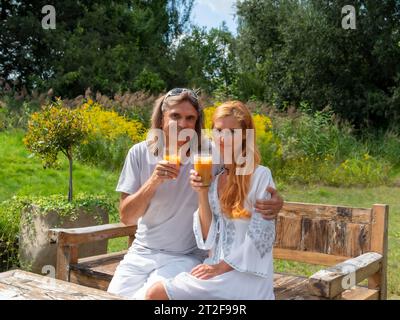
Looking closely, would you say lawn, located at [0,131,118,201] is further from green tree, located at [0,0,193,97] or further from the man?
green tree, located at [0,0,193,97]

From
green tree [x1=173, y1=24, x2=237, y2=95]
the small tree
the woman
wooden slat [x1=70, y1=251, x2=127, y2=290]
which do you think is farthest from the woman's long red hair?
green tree [x1=173, y1=24, x2=237, y2=95]

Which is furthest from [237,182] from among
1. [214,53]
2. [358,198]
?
[214,53]

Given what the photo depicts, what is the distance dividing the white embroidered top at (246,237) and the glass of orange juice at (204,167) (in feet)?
0.34

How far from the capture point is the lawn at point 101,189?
219 inches

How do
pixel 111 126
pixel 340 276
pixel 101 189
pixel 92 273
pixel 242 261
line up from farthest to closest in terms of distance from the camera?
pixel 111 126, pixel 101 189, pixel 92 273, pixel 242 261, pixel 340 276

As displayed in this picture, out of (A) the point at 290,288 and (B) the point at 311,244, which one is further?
(B) the point at 311,244

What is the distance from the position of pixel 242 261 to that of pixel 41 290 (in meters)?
0.77

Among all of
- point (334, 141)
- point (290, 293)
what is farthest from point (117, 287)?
point (334, 141)

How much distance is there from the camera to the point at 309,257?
3092 millimetres

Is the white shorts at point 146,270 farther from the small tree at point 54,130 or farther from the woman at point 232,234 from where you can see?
the small tree at point 54,130

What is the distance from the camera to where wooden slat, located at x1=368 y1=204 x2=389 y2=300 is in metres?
2.77

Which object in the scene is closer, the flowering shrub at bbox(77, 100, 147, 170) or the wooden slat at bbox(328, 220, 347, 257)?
the wooden slat at bbox(328, 220, 347, 257)

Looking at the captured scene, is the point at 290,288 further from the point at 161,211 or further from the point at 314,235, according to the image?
the point at 161,211
